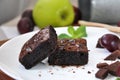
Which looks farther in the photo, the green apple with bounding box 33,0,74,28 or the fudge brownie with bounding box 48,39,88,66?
the green apple with bounding box 33,0,74,28

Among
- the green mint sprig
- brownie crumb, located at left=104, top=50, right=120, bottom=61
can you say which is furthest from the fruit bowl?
brownie crumb, located at left=104, top=50, right=120, bottom=61

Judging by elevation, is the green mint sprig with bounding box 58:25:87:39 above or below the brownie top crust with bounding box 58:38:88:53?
below

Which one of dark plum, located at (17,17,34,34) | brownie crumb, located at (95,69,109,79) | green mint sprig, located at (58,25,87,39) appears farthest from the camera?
dark plum, located at (17,17,34,34)

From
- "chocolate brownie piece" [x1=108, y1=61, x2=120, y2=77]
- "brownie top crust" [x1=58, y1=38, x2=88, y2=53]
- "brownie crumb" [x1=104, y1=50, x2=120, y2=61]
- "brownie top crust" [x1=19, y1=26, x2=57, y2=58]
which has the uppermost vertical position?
"brownie top crust" [x1=19, y1=26, x2=57, y2=58]

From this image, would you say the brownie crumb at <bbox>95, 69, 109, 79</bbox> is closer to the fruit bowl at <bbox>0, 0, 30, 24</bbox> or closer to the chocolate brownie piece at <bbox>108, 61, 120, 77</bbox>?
the chocolate brownie piece at <bbox>108, 61, 120, 77</bbox>

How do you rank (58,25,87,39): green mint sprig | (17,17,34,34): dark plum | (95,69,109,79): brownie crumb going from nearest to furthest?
(95,69,109,79): brownie crumb → (58,25,87,39): green mint sprig → (17,17,34,34): dark plum

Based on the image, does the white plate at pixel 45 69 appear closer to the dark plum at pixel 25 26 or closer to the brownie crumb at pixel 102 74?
the brownie crumb at pixel 102 74
